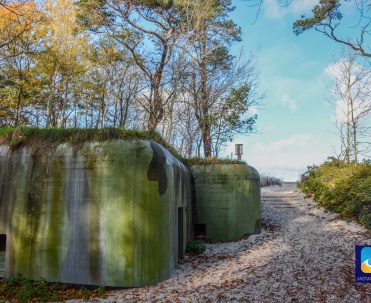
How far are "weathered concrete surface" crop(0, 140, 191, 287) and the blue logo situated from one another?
360 cm

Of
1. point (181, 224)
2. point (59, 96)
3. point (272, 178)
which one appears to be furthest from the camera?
point (272, 178)

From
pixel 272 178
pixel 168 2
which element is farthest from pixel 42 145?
pixel 272 178

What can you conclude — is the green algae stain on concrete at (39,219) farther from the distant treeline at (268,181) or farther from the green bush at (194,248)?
the distant treeline at (268,181)

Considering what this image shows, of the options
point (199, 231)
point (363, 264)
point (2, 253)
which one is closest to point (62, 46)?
point (199, 231)

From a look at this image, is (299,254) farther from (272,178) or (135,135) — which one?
(272,178)

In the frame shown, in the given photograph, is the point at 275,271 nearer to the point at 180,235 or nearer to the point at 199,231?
the point at 180,235

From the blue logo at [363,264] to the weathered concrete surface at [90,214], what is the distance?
11.8ft

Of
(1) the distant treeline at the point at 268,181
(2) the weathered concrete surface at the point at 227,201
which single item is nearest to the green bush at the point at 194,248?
(2) the weathered concrete surface at the point at 227,201

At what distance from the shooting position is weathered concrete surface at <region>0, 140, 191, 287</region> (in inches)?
229

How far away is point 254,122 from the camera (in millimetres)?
17031

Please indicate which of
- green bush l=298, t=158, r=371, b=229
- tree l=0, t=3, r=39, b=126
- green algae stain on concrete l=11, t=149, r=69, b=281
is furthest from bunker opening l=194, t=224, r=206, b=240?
tree l=0, t=3, r=39, b=126

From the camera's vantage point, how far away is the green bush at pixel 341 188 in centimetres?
1015

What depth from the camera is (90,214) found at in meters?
5.93

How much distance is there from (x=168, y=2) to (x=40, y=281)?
1277 centimetres
